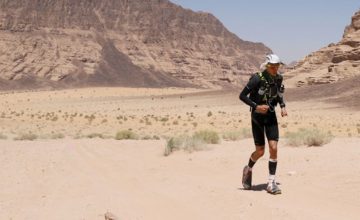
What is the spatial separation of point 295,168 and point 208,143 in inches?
194

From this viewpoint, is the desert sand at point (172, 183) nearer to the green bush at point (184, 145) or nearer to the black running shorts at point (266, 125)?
the green bush at point (184, 145)

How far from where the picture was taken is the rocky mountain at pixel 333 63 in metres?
63.2

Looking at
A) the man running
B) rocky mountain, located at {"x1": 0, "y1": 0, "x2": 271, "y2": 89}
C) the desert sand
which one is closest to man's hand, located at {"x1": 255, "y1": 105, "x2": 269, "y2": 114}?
the man running

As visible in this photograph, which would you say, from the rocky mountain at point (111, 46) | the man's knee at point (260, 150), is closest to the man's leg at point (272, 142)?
the man's knee at point (260, 150)

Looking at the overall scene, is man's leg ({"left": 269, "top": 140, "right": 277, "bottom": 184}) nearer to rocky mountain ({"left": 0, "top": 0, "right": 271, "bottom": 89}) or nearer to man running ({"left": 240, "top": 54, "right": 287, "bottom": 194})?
man running ({"left": 240, "top": 54, "right": 287, "bottom": 194})

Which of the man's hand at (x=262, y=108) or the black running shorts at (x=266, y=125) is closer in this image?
the man's hand at (x=262, y=108)

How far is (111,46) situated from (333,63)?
270 ft

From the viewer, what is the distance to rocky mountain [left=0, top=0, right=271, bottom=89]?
404ft

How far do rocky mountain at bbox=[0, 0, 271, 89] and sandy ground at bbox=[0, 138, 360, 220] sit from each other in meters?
107

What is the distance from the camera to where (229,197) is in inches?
312

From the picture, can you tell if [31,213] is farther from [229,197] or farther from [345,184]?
[345,184]

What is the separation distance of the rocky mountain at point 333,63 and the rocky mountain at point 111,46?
6005 centimetres

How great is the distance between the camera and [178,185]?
30.0 ft

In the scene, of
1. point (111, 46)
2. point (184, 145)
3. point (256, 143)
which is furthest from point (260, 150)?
point (111, 46)
